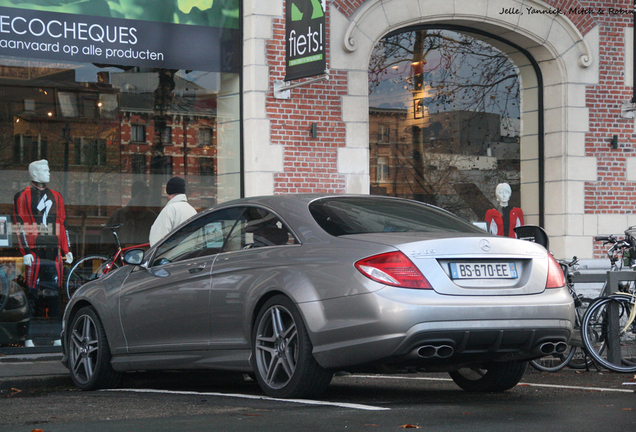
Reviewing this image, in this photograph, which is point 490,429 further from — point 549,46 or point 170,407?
point 549,46

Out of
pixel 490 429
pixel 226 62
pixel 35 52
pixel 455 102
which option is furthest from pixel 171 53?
pixel 490 429

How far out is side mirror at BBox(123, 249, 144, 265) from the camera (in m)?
7.21

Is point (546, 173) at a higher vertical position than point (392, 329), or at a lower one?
higher

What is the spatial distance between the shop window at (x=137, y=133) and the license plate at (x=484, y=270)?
6.63m

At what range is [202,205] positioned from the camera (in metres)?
11.9

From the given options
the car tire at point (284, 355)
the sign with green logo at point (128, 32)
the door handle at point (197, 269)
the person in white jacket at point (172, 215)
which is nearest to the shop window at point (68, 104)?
the sign with green logo at point (128, 32)

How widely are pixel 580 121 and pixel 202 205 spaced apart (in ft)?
18.6

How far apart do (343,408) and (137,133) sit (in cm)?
671

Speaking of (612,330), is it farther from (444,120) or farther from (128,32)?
(128,32)

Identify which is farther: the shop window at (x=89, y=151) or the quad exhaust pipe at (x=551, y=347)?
the shop window at (x=89, y=151)

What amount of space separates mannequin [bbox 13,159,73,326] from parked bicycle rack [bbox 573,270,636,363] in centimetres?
594

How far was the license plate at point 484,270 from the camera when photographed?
555 cm

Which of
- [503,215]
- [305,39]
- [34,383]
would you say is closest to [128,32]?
[305,39]

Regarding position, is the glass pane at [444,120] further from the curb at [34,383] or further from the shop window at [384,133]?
the curb at [34,383]
